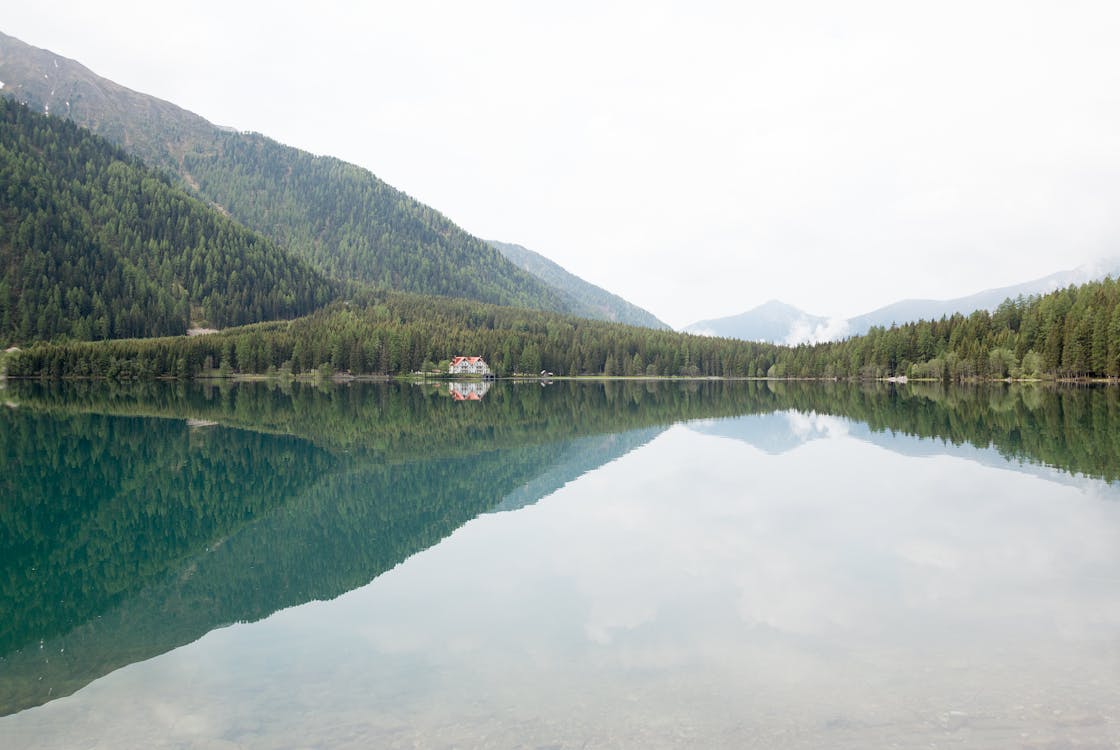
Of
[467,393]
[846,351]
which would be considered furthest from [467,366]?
[846,351]

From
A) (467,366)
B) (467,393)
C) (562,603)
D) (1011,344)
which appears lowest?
(467,393)

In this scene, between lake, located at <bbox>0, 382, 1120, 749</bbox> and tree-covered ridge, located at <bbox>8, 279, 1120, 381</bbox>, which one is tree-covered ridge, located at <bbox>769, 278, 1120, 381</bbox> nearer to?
tree-covered ridge, located at <bbox>8, 279, 1120, 381</bbox>

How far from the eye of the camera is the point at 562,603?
1504 centimetres

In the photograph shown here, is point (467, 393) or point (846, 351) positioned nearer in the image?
point (467, 393)

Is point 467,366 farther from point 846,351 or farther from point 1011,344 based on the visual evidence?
point 1011,344

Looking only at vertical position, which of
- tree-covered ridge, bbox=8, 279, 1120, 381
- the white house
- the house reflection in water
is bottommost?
the house reflection in water

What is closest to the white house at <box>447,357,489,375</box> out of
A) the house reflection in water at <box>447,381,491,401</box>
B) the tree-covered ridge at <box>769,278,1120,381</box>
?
the house reflection in water at <box>447,381,491,401</box>

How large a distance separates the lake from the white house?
156 metres

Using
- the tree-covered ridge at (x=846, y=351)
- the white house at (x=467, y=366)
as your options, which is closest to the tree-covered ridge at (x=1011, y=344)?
the tree-covered ridge at (x=846, y=351)

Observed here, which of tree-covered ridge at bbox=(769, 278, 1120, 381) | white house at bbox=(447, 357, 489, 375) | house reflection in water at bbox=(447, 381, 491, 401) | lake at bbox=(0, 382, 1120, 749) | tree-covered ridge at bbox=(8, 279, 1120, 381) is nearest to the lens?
lake at bbox=(0, 382, 1120, 749)

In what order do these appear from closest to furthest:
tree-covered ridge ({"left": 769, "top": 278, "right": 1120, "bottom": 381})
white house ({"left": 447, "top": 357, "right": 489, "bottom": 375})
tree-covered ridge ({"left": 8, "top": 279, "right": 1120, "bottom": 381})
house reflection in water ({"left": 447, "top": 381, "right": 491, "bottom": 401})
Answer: house reflection in water ({"left": 447, "top": 381, "right": 491, "bottom": 401}) < tree-covered ridge ({"left": 769, "top": 278, "right": 1120, "bottom": 381}) < tree-covered ridge ({"left": 8, "top": 279, "right": 1120, "bottom": 381}) < white house ({"left": 447, "top": 357, "right": 489, "bottom": 375})

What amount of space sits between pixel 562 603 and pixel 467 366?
181063 mm

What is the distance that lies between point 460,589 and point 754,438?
35048 millimetres

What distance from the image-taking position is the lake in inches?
388
